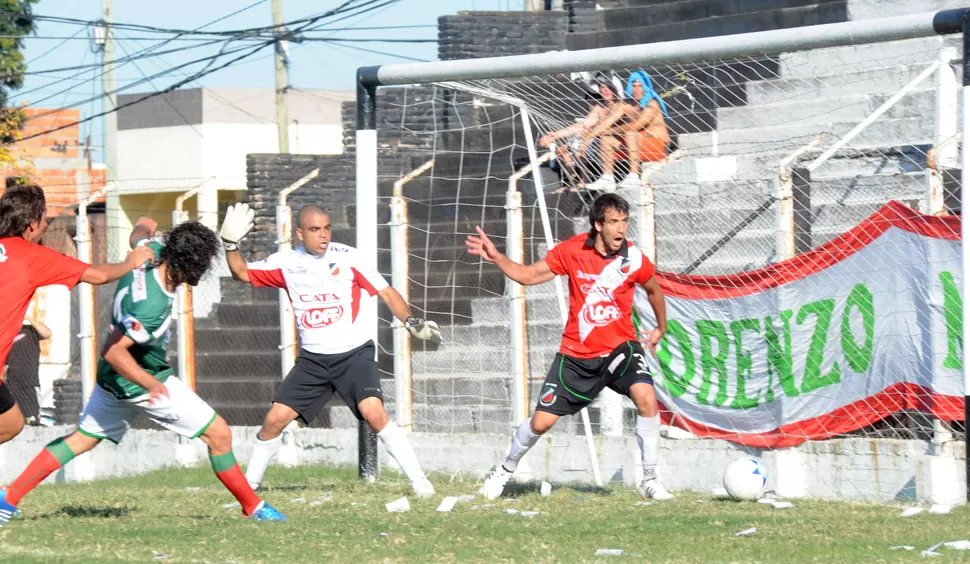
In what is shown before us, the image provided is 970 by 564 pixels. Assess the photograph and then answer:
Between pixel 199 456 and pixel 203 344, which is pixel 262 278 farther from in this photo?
pixel 203 344

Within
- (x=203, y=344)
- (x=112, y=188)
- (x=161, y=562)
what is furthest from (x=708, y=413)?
(x=203, y=344)

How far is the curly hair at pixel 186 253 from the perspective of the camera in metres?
8.41

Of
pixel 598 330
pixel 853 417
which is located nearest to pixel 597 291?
pixel 598 330

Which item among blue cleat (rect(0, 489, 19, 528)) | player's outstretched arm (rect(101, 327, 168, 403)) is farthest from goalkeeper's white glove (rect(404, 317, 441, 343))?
blue cleat (rect(0, 489, 19, 528))

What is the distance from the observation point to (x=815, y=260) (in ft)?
34.9

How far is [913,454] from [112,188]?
8461mm

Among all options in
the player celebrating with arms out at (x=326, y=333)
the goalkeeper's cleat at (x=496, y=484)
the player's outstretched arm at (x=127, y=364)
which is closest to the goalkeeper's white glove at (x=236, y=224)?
the player celebrating with arms out at (x=326, y=333)

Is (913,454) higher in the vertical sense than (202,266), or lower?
lower

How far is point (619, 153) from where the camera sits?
12.3 metres

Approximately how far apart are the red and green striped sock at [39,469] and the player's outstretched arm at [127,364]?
0.68m

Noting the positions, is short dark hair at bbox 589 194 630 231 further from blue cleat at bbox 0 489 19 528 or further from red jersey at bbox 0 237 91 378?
blue cleat at bbox 0 489 19 528

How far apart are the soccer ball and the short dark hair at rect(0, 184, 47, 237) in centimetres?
458

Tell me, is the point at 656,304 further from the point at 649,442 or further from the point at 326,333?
the point at 326,333

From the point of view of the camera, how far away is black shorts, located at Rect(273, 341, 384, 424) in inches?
383
